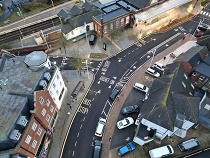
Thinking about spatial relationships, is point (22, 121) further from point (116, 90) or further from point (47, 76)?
point (116, 90)

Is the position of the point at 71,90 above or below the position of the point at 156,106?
below

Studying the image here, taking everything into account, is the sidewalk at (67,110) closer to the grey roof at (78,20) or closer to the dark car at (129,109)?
the dark car at (129,109)

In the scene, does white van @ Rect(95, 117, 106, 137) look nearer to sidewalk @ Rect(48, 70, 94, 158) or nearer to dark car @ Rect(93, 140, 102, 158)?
dark car @ Rect(93, 140, 102, 158)

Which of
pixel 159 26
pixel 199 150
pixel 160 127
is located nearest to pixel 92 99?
pixel 160 127

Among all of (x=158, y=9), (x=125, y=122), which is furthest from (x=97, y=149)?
(x=158, y=9)

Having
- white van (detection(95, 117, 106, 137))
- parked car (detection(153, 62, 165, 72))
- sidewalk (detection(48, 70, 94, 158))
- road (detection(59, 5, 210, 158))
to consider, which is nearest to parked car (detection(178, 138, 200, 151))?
road (detection(59, 5, 210, 158))

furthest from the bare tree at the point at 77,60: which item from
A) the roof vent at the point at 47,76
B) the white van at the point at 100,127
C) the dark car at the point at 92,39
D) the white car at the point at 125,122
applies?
the white car at the point at 125,122

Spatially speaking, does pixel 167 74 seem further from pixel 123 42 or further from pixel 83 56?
pixel 83 56
